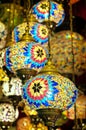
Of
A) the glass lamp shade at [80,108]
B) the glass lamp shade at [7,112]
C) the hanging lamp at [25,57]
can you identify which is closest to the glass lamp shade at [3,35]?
the glass lamp shade at [7,112]

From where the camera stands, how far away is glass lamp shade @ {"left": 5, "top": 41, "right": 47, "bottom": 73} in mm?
2371

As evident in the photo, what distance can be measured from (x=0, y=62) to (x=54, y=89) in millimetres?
790

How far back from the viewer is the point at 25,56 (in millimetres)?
2375

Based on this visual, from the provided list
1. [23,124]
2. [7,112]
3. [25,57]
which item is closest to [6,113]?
[7,112]

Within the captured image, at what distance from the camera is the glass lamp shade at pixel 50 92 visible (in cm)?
196

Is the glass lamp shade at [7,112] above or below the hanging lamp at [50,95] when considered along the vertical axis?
below

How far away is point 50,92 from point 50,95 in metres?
0.02

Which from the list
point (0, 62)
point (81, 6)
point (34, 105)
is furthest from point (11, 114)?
point (81, 6)

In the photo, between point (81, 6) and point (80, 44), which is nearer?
point (80, 44)

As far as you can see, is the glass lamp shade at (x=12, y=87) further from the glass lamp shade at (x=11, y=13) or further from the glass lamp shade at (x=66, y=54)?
the glass lamp shade at (x=11, y=13)

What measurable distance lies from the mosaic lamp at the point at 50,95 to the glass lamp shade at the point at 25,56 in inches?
13.5

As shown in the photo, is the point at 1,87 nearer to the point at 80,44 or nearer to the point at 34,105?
the point at 80,44

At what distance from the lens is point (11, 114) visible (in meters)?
3.07

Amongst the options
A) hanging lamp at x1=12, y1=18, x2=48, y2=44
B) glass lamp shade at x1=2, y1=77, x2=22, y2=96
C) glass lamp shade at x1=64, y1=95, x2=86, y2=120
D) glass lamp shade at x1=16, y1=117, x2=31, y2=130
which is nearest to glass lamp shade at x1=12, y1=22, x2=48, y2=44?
hanging lamp at x1=12, y1=18, x2=48, y2=44
